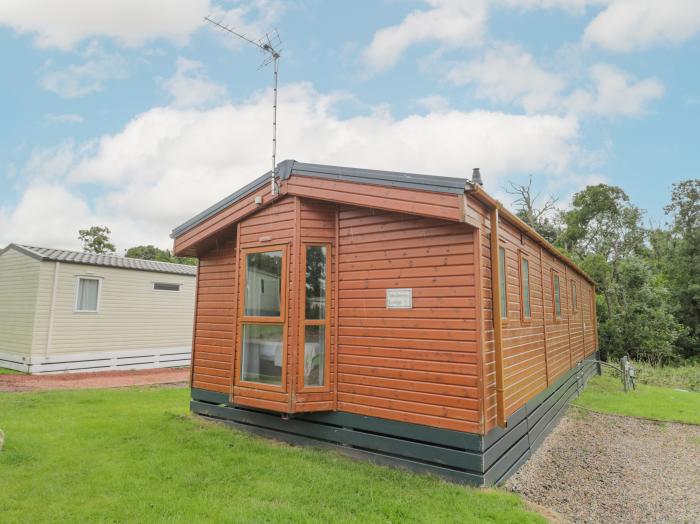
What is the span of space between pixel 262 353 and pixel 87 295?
9705 millimetres

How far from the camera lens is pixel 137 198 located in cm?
3750

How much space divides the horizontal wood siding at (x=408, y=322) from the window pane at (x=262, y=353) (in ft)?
2.44

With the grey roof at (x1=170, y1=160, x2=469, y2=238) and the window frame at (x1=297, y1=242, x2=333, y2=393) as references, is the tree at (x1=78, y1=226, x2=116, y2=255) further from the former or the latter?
the window frame at (x1=297, y1=242, x2=333, y2=393)

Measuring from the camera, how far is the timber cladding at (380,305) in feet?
13.4

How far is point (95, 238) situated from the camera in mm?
38312

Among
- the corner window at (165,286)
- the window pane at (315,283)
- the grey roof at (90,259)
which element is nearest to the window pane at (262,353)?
the window pane at (315,283)

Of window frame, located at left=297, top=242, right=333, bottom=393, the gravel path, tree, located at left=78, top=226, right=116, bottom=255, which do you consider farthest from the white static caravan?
tree, located at left=78, top=226, right=116, bottom=255

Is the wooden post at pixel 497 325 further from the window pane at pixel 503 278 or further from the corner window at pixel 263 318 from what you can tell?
the corner window at pixel 263 318

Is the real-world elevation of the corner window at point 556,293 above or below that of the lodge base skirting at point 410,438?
above

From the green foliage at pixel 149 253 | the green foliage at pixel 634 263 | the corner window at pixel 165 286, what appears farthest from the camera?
the green foliage at pixel 149 253

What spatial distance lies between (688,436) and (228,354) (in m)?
7.55

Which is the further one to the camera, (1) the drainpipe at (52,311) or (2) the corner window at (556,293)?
(1) the drainpipe at (52,311)

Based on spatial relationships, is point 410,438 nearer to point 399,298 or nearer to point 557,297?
point 399,298

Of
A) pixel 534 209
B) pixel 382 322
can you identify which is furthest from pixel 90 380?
pixel 534 209
